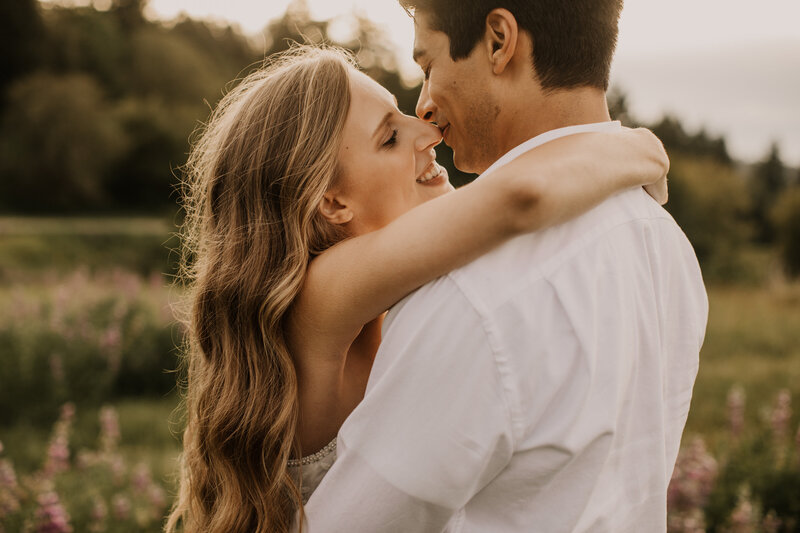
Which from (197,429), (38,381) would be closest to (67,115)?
(38,381)

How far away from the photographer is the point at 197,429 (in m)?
2.21

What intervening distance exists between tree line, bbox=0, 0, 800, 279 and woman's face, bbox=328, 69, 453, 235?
72.0 ft

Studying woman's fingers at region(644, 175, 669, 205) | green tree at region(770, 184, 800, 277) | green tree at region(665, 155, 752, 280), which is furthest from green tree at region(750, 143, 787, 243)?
woman's fingers at region(644, 175, 669, 205)

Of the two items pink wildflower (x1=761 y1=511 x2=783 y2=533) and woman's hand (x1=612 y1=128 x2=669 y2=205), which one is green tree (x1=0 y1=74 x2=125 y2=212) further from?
woman's hand (x1=612 y1=128 x2=669 y2=205)

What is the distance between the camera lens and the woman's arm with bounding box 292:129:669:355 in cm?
147

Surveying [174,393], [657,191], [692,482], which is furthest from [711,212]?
[657,191]

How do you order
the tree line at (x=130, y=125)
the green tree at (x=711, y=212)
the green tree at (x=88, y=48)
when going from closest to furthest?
the green tree at (x=711, y=212) → the tree line at (x=130, y=125) → the green tree at (x=88, y=48)

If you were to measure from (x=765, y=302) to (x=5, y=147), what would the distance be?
34.8m

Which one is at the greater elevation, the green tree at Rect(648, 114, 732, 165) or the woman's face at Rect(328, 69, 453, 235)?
the woman's face at Rect(328, 69, 453, 235)

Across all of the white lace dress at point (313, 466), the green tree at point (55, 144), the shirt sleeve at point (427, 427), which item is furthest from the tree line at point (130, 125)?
the shirt sleeve at point (427, 427)

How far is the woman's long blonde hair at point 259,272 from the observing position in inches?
77.1

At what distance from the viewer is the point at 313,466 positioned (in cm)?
203

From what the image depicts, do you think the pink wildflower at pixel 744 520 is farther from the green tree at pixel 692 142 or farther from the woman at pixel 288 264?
the green tree at pixel 692 142

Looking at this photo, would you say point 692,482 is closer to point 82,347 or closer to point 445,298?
point 445,298
